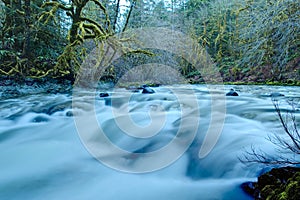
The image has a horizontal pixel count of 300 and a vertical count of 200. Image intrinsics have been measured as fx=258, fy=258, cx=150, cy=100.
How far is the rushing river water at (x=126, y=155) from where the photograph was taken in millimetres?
2164

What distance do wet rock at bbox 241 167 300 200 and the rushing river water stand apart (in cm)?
13

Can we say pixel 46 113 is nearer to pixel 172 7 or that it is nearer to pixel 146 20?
pixel 146 20

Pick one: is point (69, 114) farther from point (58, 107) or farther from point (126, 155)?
point (126, 155)

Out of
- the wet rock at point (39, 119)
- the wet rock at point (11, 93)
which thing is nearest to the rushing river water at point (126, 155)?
the wet rock at point (39, 119)

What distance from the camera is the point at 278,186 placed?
5.44ft

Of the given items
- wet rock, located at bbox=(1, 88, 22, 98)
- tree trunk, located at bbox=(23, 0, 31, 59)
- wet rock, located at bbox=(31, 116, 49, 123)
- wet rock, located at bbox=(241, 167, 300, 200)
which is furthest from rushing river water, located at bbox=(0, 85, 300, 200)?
tree trunk, located at bbox=(23, 0, 31, 59)

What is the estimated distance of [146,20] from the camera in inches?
652

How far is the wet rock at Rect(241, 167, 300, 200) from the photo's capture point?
4.84 ft

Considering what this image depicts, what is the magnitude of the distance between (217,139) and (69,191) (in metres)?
1.93

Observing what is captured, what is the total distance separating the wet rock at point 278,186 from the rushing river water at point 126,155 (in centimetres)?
13

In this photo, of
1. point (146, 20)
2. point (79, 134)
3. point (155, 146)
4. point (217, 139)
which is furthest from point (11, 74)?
point (146, 20)

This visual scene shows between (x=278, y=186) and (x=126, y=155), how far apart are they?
1663 millimetres

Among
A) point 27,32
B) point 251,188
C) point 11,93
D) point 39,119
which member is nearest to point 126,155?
point 251,188

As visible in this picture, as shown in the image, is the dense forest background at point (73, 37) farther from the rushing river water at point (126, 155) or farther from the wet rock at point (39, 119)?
the rushing river water at point (126, 155)
